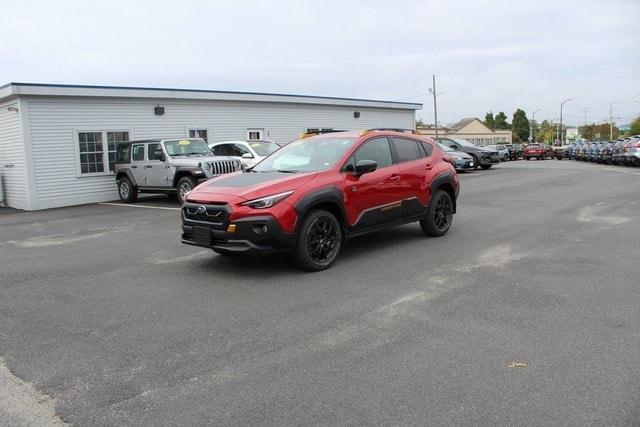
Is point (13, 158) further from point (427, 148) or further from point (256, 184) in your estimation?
point (427, 148)

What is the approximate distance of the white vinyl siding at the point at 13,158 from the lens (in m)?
17.3

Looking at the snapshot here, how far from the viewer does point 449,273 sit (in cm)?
677

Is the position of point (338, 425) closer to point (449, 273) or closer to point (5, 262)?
point (449, 273)

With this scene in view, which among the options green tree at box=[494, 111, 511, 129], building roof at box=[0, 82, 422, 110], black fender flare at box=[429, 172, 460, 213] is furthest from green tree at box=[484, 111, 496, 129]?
black fender flare at box=[429, 172, 460, 213]

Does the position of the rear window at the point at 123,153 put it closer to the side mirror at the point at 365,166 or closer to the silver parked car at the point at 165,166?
the silver parked car at the point at 165,166

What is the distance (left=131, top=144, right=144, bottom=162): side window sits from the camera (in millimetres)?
16781

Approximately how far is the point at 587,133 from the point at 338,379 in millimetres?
140664

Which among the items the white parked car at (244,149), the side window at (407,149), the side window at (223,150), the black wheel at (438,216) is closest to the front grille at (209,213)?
the side window at (407,149)

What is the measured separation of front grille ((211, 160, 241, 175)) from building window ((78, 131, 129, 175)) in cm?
585

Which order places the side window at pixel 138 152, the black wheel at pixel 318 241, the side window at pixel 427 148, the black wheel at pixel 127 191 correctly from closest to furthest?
the black wheel at pixel 318 241
the side window at pixel 427 148
the side window at pixel 138 152
the black wheel at pixel 127 191

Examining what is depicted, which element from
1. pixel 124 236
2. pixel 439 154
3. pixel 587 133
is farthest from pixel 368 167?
pixel 587 133

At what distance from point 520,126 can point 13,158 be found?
11121 centimetres

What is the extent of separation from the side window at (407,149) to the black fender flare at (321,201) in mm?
1620

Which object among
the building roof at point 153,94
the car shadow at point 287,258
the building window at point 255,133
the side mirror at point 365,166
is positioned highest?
the building roof at point 153,94
